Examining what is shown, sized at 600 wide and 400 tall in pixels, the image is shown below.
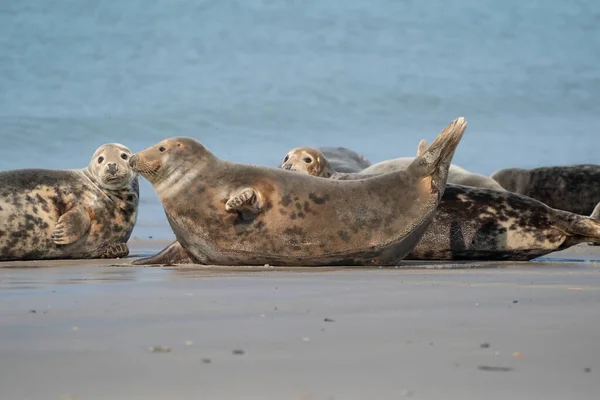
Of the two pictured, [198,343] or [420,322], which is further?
[420,322]

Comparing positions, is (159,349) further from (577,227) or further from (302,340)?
(577,227)

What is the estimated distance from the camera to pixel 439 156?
6762 mm

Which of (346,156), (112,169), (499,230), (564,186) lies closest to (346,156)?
(346,156)

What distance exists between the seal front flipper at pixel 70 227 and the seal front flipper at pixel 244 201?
10.8ft

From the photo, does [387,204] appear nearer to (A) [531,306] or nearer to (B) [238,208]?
(B) [238,208]

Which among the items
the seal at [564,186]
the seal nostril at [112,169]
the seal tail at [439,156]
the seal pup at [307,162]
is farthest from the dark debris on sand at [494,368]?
the seal at [564,186]

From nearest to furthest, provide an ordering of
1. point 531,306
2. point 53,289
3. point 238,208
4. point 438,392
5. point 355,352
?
point 438,392
point 355,352
point 531,306
point 53,289
point 238,208

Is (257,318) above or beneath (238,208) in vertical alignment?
beneath

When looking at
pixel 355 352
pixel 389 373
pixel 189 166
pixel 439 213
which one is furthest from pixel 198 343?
pixel 439 213

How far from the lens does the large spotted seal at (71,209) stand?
367 inches

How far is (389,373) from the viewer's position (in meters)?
2.31

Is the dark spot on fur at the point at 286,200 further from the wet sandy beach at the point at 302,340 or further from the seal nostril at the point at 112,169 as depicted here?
the seal nostril at the point at 112,169

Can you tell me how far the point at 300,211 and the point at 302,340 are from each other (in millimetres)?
3773

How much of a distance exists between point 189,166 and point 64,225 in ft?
9.23
